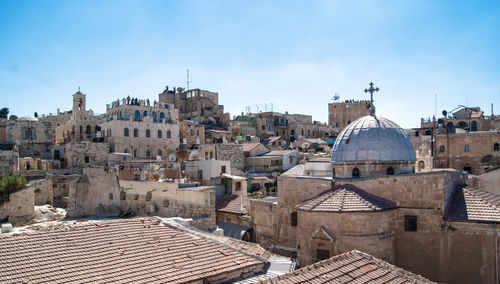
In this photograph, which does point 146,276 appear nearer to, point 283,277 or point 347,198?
point 283,277

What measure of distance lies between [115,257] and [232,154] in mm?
32089

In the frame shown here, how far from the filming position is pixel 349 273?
9.93 m

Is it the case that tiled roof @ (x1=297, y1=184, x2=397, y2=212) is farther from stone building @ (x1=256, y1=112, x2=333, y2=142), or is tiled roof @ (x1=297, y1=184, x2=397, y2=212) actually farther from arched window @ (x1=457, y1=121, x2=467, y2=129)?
stone building @ (x1=256, y1=112, x2=333, y2=142)

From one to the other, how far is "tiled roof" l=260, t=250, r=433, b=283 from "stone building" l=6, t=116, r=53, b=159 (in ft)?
150

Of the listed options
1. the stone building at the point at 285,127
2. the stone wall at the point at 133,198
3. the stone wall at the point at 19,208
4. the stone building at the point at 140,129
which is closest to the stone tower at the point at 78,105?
the stone building at the point at 140,129

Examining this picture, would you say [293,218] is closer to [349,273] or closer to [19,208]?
[349,273]

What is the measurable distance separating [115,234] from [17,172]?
98.1ft

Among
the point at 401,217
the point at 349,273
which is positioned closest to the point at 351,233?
the point at 401,217

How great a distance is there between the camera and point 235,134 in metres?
64.0

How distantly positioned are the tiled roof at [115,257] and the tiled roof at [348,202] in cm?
462

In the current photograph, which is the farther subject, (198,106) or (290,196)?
(198,106)

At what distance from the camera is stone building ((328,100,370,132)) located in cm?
7472

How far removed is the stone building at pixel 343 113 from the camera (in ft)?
245

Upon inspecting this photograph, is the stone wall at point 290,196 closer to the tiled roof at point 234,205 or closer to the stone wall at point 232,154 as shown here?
the tiled roof at point 234,205
